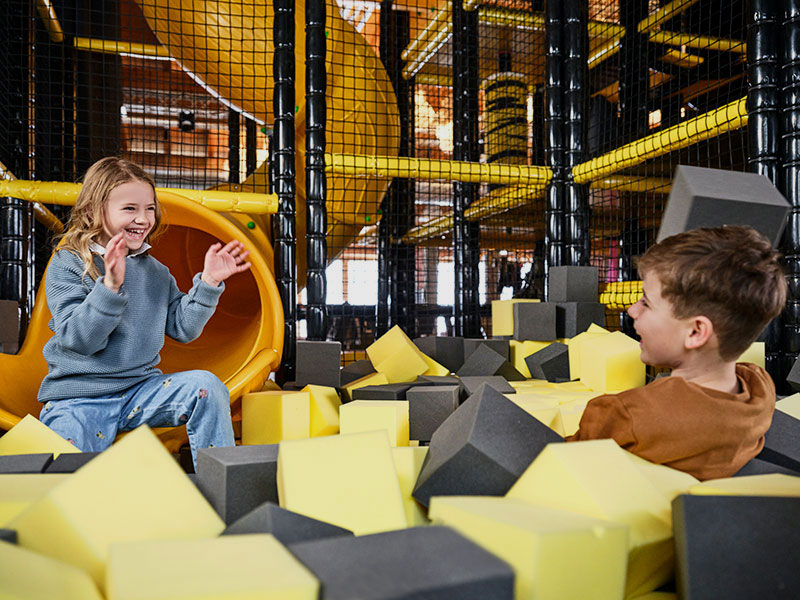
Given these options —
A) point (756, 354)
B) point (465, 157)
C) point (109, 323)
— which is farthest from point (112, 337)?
point (465, 157)

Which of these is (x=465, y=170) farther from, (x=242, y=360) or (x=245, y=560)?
(x=245, y=560)

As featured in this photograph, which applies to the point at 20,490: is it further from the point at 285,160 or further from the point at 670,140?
the point at 670,140

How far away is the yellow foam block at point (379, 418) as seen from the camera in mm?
1379

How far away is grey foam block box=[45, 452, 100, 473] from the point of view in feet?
3.04

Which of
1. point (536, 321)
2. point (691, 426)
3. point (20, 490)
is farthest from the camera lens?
point (536, 321)

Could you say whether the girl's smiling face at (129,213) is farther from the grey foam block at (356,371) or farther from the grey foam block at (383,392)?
the grey foam block at (356,371)

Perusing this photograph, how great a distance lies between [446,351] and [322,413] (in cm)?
83

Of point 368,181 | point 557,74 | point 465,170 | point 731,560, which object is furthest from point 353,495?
point 368,181

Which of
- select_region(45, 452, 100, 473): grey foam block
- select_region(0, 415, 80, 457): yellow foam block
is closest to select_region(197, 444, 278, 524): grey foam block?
select_region(45, 452, 100, 473): grey foam block

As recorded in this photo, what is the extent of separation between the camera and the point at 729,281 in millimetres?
949

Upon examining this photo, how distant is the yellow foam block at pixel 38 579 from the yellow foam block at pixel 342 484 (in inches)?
10.8

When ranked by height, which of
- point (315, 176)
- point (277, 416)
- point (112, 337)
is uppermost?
point (315, 176)

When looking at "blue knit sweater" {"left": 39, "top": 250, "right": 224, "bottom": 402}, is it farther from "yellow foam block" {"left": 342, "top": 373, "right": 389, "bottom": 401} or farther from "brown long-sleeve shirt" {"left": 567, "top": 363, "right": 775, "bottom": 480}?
"brown long-sleeve shirt" {"left": 567, "top": 363, "right": 775, "bottom": 480}

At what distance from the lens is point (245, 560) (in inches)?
22.0
